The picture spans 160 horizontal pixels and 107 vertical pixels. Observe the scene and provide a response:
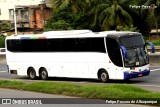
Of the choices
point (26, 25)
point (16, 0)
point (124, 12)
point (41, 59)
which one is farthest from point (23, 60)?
point (16, 0)

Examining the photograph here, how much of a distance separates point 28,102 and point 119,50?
30.6 feet

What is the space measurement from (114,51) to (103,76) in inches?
67.2

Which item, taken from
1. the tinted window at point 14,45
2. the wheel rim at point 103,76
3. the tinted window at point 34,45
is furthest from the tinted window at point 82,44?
the tinted window at point 14,45

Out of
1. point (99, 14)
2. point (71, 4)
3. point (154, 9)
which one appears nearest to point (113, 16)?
point (99, 14)

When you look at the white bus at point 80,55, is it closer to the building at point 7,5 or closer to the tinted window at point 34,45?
the tinted window at point 34,45

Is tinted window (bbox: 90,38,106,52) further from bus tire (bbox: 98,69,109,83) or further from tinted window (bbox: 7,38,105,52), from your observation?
bus tire (bbox: 98,69,109,83)

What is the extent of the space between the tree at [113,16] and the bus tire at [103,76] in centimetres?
4609

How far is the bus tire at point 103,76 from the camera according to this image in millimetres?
26031

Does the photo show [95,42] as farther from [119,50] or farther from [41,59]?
[41,59]

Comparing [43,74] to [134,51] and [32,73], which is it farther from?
[134,51]

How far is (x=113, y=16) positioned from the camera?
7269 cm

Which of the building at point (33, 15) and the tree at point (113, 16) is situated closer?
the tree at point (113, 16)

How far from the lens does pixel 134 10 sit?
7638 cm

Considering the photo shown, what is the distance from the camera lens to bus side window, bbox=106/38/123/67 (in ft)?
82.5
